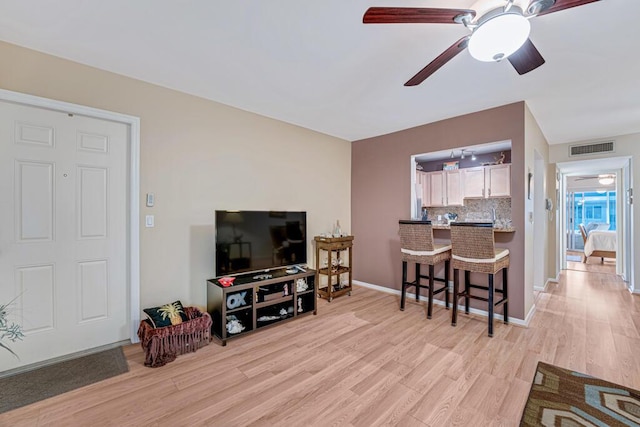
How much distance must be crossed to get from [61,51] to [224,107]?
1.39 meters

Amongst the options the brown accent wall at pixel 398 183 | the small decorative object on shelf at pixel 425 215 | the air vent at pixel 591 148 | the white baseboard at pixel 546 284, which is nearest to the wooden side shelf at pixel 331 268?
the brown accent wall at pixel 398 183

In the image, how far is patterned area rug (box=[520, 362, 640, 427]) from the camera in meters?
1.69

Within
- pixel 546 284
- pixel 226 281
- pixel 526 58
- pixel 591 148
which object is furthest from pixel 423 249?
pixel 591 148

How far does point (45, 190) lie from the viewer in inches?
88.8

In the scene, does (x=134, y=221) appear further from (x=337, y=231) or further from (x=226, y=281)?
(x=337, y=231)

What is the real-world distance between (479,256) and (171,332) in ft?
10.1

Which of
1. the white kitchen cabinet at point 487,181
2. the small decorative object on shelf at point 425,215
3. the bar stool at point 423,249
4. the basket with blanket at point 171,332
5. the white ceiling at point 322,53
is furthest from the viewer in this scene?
the small decorative object on shelf at point 425,215

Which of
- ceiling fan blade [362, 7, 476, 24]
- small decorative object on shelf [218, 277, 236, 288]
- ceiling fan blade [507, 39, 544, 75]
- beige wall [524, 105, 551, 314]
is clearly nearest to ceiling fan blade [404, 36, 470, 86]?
ceiling fan blade [362, 7, 476, 24]

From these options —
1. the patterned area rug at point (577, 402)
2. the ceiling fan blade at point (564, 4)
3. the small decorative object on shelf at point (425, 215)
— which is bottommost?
the patterned area rug at point (577, 402)

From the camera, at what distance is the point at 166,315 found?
8.10 feet

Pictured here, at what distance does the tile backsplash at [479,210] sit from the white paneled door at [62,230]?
461cm

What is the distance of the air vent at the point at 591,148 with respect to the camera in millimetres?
4473

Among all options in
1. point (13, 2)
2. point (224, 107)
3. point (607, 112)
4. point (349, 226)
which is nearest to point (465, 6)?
point (224, 107)

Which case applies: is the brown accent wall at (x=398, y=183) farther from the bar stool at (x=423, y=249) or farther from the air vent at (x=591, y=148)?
the air vent at (x=591, y=148)
